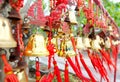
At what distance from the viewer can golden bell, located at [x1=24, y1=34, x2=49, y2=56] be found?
1282 mm

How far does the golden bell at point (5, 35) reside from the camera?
3.34 ft

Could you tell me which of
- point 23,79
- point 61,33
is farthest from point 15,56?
point 61,33

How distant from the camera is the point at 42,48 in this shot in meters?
1.32

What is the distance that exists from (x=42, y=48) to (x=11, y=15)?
255 millimetres

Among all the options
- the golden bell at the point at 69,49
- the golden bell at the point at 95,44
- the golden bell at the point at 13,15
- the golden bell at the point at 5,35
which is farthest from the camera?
the golden bell at the point at 95,44

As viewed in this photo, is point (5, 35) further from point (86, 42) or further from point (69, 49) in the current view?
point (86, 42)

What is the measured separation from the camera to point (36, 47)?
1.31 m

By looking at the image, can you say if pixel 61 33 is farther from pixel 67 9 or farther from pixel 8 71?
pixel 8 71

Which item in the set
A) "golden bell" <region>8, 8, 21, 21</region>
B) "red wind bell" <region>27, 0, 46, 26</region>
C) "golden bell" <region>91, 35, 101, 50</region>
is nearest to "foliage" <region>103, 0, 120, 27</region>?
"golden bell" <region>91, 35, 101, 50</region>

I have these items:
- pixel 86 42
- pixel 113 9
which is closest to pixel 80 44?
pixel 86 42

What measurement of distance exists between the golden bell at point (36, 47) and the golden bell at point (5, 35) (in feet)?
0.69

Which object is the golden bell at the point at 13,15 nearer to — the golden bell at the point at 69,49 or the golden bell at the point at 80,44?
the golden bell at the point at 69,49

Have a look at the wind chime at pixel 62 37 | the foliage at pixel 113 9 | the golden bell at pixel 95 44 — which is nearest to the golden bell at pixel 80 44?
the wind chime at pixel 62 37

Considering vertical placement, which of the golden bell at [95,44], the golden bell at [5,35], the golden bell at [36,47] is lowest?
the golden bell at [95,44]
